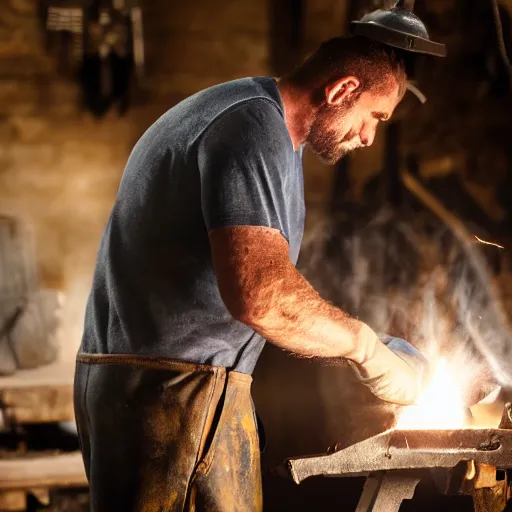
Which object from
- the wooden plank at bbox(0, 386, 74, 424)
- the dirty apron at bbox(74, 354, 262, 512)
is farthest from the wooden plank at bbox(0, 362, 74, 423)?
the dirty apron at bbox(74, 354, 262, 512)

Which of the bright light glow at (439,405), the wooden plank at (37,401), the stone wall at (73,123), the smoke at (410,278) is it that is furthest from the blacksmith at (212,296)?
the stone wall at (73,123)

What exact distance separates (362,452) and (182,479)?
54 cm

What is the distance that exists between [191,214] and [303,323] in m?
0.44

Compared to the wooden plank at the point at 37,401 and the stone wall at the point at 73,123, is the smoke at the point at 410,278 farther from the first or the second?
the wooden plank at the point at 37,401

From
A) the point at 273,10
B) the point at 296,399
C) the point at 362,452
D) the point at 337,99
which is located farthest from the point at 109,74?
the point at 362,452

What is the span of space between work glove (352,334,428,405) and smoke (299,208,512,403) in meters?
2.13

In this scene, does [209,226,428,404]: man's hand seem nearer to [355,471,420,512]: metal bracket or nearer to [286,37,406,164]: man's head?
[355,471,420,512]: metal bracket

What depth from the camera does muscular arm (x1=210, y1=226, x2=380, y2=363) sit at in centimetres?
223

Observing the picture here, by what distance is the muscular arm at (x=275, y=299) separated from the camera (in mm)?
2229

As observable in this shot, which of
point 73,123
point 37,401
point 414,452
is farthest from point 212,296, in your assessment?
point 73,123

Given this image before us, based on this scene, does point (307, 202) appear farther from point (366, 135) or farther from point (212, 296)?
point (212, 296)

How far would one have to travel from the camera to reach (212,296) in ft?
7.91

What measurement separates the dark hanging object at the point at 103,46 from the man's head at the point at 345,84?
3.78 meters

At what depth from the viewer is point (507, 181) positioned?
529cm
